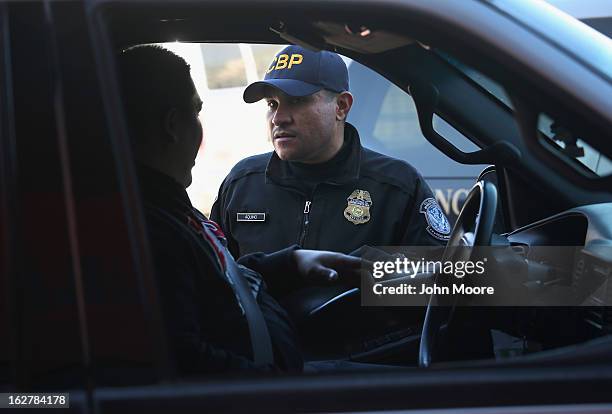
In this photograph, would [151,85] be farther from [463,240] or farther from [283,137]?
[283,137]

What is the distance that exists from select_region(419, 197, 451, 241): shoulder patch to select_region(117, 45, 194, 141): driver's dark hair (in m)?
1.08

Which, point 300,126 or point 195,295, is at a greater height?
point 300,126

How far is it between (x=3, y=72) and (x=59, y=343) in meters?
0.36

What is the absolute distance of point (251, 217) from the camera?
9.06 ft

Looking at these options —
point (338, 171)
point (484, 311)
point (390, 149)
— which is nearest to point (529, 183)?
point (484, 311)

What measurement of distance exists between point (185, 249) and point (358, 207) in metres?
1.28

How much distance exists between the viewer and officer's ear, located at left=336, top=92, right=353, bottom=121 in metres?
2.88

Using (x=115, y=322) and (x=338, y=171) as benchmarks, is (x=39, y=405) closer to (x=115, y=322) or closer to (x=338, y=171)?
(x=115, y=322)

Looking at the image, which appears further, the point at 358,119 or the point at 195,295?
the point at 358,119

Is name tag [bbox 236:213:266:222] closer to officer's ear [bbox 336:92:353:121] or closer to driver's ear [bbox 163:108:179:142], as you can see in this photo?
officer's ear [bbox 336:92:353:121]

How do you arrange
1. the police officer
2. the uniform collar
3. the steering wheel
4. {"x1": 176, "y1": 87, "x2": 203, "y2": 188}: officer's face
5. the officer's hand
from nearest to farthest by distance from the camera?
{"x1": 176, "y1": 87, "x2": 203, "y2": 188}: officer's face
the steering wheel
the officer's hand
the police officer
the uniform collar

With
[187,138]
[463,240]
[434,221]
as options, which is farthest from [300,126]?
[187,138]

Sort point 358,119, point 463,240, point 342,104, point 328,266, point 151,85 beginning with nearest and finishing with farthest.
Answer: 1. point 151,85
2. point 463,240
3. point 328,266
4. point 342,104
5. point 358,119

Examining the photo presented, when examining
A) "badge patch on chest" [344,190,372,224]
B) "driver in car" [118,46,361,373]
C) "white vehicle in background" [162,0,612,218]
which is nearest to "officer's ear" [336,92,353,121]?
"white vehicle in background" [162,0,612,218]
